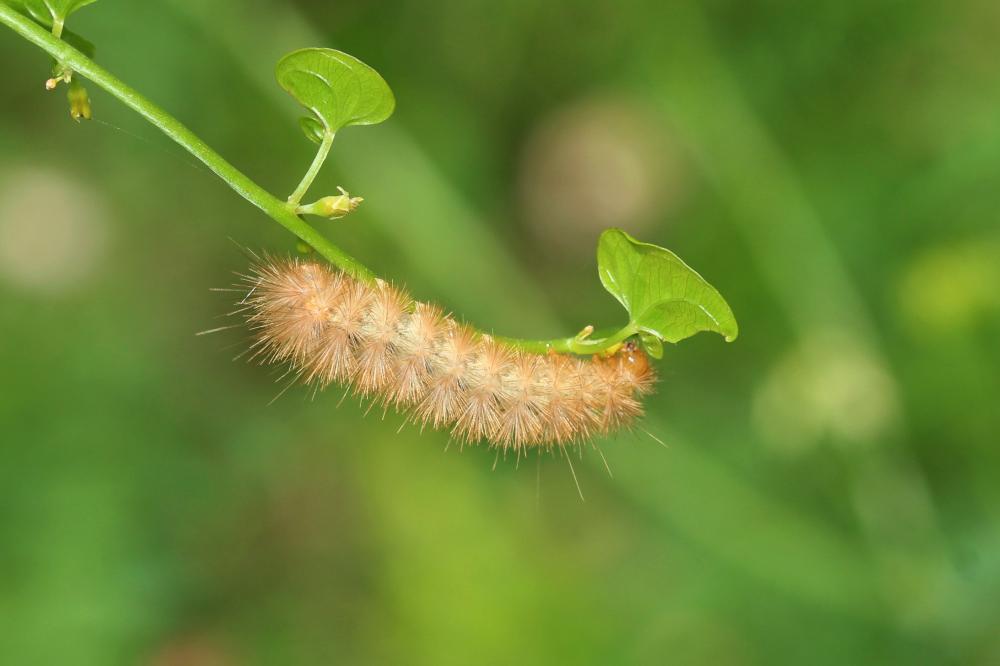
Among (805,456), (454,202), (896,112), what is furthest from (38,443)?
(896,112)

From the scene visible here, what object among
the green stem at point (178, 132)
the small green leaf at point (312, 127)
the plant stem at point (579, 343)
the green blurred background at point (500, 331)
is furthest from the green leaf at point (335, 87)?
the green blurred background at point (500, 331)

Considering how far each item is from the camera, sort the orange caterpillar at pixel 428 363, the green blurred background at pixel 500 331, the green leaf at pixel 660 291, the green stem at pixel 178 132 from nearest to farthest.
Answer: the green stem at pixel 178 132 < the green leaf at pixel 660 291 < the orange caterpillar at pixel 428 363 < the green blurred background at pixel 500 331

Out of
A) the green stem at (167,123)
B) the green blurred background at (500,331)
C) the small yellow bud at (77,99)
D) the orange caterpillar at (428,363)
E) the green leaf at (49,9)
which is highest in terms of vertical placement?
the green blurred background at (500,331)

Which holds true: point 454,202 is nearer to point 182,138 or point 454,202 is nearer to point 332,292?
point 332,292

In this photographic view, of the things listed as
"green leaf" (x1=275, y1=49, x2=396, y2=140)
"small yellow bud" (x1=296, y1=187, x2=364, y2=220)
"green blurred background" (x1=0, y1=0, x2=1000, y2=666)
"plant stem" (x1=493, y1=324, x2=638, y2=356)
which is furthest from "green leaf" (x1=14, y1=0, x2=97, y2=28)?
"green blurred background" (x1=0, y1=0, x2=1000, y2=666)

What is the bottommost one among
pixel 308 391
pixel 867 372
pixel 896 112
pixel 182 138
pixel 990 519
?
pixel 182 138

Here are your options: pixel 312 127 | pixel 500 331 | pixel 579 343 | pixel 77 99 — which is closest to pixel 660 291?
pixel 579 343

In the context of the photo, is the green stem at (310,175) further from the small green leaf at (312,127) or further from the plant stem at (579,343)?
Result: the plant stem at (579,343)
